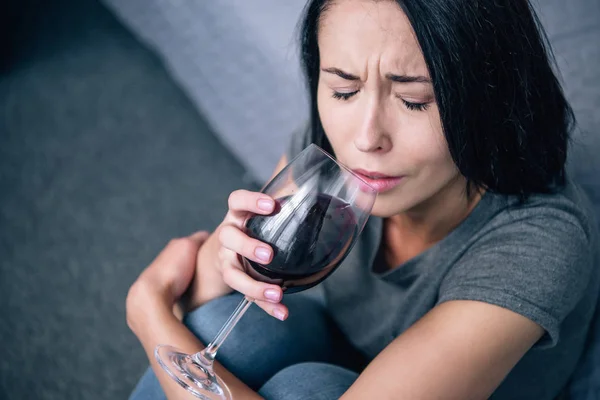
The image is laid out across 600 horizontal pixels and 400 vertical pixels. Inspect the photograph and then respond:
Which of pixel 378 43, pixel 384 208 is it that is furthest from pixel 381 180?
pixel 378 43

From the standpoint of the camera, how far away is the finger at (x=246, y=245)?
0.81 meters

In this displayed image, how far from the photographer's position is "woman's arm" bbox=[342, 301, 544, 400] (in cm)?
89

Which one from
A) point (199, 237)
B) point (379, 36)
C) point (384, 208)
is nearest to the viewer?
point (379, 36)

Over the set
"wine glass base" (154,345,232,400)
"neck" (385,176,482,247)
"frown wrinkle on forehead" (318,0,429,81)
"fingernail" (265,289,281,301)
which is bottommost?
"neck" (385,176,482,247)

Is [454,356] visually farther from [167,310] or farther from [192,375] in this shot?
[167,310]

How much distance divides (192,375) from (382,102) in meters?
0.51

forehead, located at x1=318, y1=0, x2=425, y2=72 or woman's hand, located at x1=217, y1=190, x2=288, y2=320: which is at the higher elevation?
forehead, located at x1=318, y1=0, x2=425, y2=72

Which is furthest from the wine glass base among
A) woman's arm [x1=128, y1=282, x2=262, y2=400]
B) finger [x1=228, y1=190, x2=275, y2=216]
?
finger [x1=228, y1=190, x2=275, y2=216]

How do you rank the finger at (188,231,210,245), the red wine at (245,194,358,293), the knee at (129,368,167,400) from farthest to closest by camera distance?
the finger at (188,231,210,245)
the knee at (129,368,167,400)
the red wine at (245,194,358,293)

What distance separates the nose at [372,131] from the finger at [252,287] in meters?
0.26

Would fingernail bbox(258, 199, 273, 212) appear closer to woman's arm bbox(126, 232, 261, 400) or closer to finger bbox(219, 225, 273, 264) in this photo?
finger bbox(219, 225, 273, 264)

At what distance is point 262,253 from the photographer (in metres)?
0.81

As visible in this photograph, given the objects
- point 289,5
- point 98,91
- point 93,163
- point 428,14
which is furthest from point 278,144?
point 428,14

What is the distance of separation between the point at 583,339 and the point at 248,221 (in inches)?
28.1
